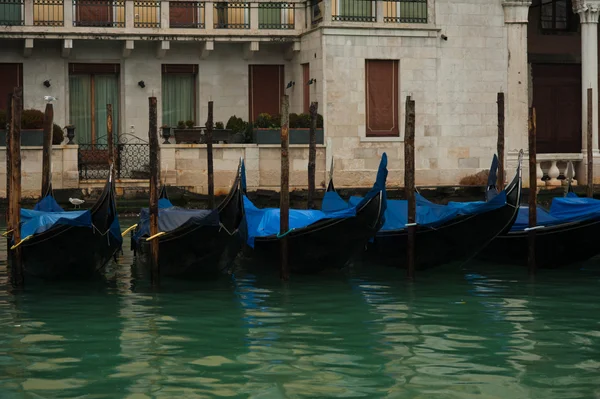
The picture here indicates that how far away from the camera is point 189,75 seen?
2066 centimetres

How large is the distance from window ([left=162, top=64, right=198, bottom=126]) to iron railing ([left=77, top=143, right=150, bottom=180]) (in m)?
1.02

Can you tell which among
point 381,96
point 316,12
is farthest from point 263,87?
point 381,96

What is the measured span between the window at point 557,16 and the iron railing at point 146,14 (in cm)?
705

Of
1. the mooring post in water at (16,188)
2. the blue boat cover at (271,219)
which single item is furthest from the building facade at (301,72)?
the mooring post in water at (16,188)

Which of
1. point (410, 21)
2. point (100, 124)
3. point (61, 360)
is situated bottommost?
point (61, 360)

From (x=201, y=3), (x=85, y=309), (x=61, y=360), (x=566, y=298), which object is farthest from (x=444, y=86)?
(x=61, y=360)

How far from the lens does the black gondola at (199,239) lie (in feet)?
40.3

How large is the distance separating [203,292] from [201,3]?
8908mm

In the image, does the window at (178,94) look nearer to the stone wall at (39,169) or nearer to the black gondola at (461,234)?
the stone wall at (39,169)

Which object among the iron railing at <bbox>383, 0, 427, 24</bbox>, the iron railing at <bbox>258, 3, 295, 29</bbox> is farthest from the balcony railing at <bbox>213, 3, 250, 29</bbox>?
the iron railing at <bbox>383, 0, 427, 24</bbox>

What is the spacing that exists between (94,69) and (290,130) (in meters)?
3.57

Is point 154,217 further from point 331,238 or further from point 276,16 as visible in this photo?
point 276,16

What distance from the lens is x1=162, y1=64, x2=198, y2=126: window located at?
20484 mm

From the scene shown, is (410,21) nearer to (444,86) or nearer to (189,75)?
(444,86)
